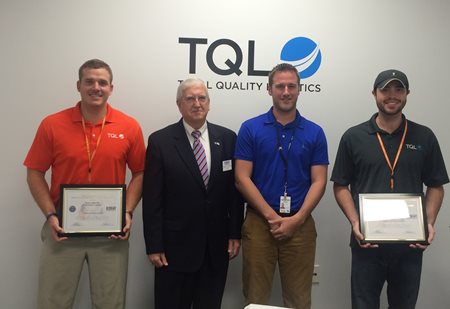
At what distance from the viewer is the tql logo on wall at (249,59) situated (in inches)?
114

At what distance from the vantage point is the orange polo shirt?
7.46 ft

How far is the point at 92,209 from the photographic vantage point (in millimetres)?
2232

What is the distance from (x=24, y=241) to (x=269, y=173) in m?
1.90

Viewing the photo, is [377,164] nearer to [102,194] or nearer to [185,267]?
[185,267]

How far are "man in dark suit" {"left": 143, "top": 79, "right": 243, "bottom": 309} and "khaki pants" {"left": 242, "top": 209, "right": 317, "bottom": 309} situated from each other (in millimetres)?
116

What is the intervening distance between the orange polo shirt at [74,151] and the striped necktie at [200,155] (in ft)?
1.38

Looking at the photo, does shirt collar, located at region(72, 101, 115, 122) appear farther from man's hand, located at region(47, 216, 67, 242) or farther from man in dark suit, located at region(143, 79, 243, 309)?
man's hand, located at region(47, 216, 67, 242)

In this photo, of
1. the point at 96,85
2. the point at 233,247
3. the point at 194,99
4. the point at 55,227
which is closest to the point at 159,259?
the point at 233,247

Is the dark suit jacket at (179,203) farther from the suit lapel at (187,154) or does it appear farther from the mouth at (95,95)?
the mouth at (95,95)

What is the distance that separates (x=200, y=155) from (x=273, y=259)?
814 mm

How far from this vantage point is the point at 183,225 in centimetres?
231

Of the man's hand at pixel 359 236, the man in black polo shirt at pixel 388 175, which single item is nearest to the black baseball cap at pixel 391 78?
the man in black polo shirt at pixel 388 175

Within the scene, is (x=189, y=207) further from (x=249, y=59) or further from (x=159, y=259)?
(x=249, y=59)

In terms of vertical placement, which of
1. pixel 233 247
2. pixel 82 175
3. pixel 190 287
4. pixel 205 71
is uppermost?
pixel 205 71
